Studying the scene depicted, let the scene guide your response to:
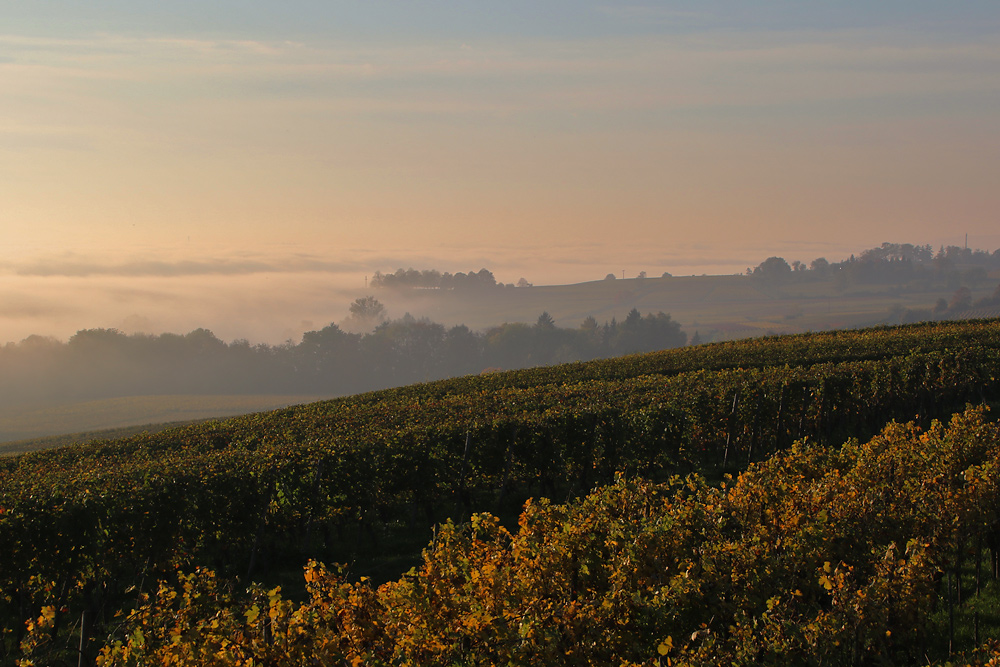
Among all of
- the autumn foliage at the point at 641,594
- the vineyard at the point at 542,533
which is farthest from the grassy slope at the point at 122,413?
the autumn foliage at the point at 641,594

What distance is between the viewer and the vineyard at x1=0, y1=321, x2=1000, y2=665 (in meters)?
5.96

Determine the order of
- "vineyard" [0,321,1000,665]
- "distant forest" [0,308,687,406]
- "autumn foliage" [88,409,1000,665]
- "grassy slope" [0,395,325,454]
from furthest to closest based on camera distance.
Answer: "distant forest" [0,308,687,406] → "grassy slope" [0,395,325,454] → "vineyard" [0,321,1000,665] → "autumn foliage" [88,409,1000,665]

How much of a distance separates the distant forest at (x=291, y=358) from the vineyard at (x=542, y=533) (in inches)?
5475

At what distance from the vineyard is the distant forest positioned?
456 feet

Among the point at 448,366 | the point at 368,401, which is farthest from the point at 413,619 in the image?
the point at 448,366

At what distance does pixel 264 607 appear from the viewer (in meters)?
6.73

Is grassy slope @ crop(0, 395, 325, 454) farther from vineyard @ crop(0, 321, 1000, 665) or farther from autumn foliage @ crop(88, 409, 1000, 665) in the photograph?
autumn foliage @ crop(88, 409, 1000, 665)

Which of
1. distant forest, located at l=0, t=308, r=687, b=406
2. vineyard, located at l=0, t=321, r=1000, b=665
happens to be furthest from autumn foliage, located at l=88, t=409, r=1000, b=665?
distant forest, located at l=0, t=308, r=687, b=406

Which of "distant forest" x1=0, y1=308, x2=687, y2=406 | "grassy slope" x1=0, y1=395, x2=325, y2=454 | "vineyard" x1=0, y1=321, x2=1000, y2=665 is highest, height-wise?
"vineyard" x1=0, y1=321, x2=1000, y2=665

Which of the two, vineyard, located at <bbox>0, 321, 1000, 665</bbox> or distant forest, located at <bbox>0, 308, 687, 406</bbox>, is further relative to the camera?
distant forest, located at <bbox>0, 308, 687, 406</bbox>

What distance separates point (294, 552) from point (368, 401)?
16.0 meters

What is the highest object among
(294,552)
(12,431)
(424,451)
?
(424,451)

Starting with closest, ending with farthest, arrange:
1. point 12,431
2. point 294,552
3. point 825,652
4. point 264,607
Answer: point 825,652, point 264,607, point 294,552, point 12,431

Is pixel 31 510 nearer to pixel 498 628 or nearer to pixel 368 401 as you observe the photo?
pixel 498 628
